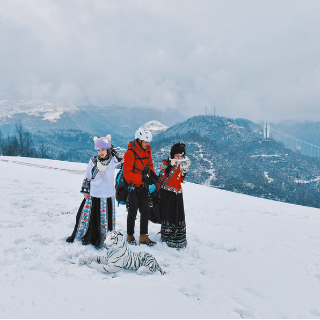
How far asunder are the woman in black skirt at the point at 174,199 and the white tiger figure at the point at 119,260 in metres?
1.15

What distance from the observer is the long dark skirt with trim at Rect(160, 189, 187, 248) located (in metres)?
4.08

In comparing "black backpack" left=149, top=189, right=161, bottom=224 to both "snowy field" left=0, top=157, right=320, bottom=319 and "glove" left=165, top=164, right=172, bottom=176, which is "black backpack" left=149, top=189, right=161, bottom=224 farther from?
"snowy field" left=0, top=157, right=320, bottom=319

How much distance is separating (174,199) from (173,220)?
389 mm

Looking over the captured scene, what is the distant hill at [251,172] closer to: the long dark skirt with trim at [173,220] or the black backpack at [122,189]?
the long dark skirt with trim at [173,220]

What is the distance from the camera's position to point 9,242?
12.0ft

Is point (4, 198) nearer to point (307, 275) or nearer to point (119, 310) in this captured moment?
point (119, 310)

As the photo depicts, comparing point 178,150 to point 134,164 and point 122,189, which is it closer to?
point 134,164

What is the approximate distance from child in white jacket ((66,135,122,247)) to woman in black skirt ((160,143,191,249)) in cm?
94

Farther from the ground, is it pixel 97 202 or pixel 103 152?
pixel 103 152

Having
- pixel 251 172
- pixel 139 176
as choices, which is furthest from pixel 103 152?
pixel 251 172

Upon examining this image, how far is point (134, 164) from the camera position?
3846 mm

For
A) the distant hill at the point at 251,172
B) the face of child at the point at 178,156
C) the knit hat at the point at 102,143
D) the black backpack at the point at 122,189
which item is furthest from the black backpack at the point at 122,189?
the distant hill at the point at 251,172

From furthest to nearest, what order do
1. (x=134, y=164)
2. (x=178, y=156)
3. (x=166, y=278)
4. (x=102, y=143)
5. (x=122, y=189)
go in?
1. (x=178, y=156)
2. (x=122, y=189)
3. (x=134, y=164)
4. (x=102, y=143)
5. (x=166, y=278)

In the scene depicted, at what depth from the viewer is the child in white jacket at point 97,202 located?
12.5ft
